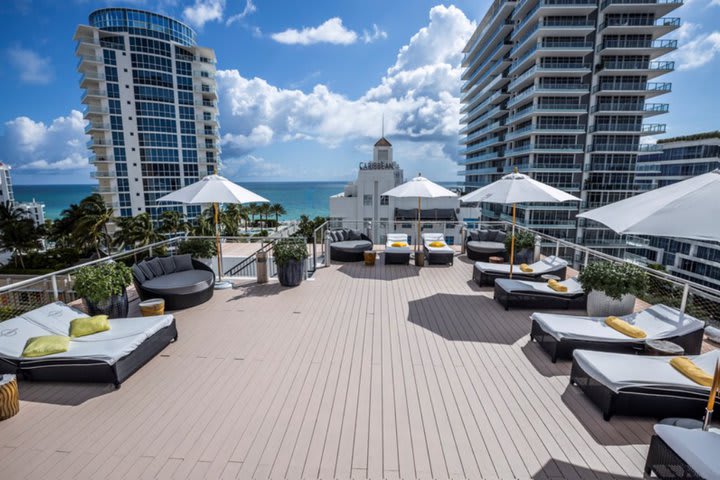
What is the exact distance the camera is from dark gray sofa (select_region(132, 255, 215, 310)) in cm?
626

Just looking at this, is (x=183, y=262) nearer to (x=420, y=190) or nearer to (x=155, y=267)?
(x=155, y=267)

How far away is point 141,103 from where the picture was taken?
42.3 meters

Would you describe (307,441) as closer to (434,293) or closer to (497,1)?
(434,293)

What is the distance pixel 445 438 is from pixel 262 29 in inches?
835

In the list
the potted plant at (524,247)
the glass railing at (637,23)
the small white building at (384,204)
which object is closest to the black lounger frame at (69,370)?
the potted plant at (524,247)

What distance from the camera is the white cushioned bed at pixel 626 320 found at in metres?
4.24

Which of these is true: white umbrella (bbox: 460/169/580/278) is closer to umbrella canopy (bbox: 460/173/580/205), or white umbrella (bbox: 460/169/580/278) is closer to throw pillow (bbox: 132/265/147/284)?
umbrella canopy (bbox: 460/173/580/205)

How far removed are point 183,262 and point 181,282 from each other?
0.89m

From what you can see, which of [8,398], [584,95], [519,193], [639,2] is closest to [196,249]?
[8,398]

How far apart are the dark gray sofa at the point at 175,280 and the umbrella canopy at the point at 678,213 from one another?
674cm

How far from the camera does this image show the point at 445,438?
10.1 ft

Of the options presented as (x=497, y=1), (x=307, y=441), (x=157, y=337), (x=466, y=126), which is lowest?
(x=307, y=441)

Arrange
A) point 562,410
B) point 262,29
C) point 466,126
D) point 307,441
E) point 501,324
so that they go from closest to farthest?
point 307,441 → point 562,410 → point 501,324 → point 262,29 → point 466,126

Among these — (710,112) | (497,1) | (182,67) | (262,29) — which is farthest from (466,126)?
(262,29)
